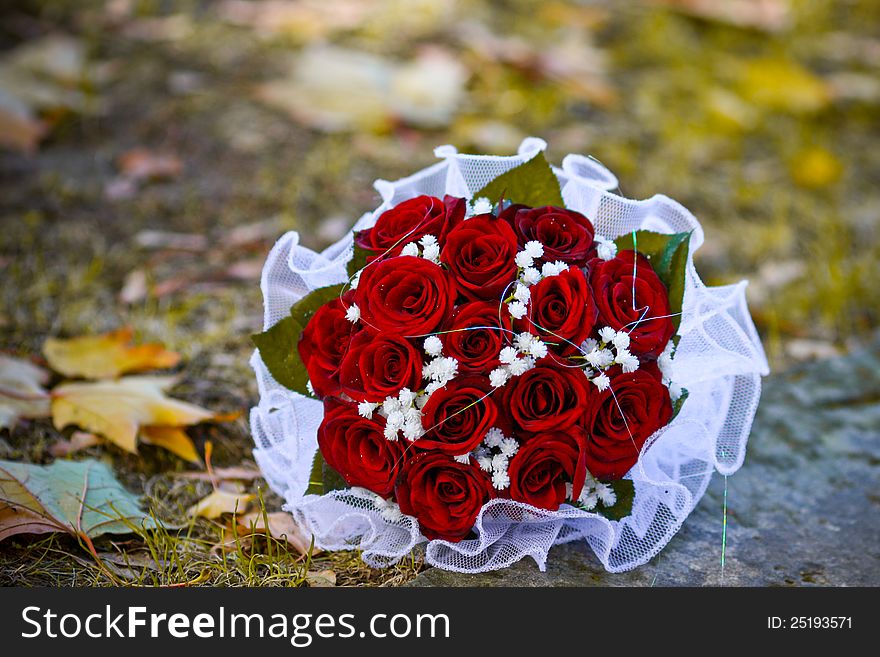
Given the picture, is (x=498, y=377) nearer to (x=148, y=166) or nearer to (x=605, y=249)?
(x=605, y=249)

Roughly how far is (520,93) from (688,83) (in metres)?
0.72

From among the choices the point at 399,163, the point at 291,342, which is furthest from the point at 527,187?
the point at 399,163

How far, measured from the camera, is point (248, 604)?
4.38ft

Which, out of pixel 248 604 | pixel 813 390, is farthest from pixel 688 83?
pixel 248 604

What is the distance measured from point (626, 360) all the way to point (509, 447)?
0.69 ft

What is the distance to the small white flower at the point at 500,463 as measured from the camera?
4.43 ft

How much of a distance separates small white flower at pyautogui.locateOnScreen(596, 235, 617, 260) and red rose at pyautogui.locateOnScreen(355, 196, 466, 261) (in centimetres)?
22

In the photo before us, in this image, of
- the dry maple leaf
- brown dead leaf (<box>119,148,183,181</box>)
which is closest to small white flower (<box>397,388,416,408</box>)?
the dry maple leaf

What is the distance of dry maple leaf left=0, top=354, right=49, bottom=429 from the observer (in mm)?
1825

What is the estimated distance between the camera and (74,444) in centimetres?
178

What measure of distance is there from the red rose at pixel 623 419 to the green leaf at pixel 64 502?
730mm

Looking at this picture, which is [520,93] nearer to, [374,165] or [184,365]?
[374,165]

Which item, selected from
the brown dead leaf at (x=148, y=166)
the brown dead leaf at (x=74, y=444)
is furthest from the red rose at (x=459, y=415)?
the brown dead leaf at (x=148, y=166)

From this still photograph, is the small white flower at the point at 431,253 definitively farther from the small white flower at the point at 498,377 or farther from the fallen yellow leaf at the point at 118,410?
the fallen yellow leaf at the point at 118,410
